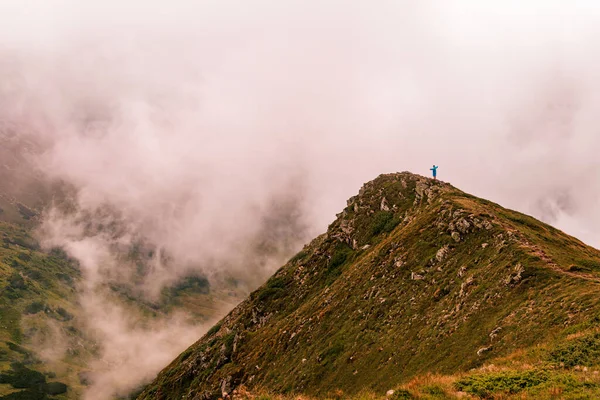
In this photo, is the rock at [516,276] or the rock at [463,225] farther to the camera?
the rock at [463,225]

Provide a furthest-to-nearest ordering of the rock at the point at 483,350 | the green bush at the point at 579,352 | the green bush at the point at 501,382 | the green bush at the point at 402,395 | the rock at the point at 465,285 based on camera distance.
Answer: the rock at the point at 465,285 → the rock at the point at 483,350 → the green bush at the point at 579,352 → the green bush at the point at 501,382 → the green bush at the point at 402,395

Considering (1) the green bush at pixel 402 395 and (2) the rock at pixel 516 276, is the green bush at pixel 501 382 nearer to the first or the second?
(1) the green bush at pixel 402 395

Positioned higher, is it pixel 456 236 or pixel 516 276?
pixel 456 236

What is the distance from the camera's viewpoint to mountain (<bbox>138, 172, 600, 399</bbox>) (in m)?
24.2

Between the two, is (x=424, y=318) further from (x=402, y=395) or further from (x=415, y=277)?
(x=402, y=395)

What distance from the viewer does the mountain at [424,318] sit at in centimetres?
2416

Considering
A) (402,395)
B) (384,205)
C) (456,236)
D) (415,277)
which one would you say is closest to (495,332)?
(415,277)

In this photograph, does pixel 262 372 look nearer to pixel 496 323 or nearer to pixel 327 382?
pixel 327 382

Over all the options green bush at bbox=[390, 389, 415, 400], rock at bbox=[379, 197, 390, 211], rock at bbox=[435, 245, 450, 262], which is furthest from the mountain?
rock at bbox=[379, 197, 390, 211]

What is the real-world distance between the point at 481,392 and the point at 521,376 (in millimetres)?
3241

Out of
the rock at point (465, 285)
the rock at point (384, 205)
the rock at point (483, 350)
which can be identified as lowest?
the rock at point (483, 350)

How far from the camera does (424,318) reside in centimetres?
4941

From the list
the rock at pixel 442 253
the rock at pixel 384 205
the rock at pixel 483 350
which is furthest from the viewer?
the rock at pixel 384 205


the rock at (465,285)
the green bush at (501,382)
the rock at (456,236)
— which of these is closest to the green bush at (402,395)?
the green bush at (501,382)
